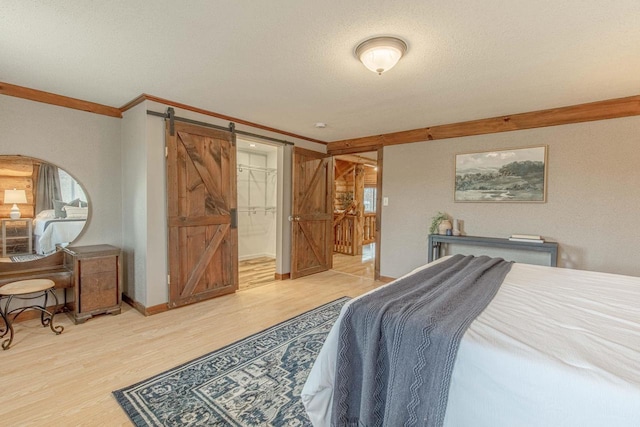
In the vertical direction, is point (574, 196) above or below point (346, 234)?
above

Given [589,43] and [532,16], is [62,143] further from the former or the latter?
[589,43]

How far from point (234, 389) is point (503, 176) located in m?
3.79

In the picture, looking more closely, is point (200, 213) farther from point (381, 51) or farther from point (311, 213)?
point (381, 51)

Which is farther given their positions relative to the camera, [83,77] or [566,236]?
[566,236]

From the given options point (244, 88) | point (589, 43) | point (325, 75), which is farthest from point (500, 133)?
point (244, 88)

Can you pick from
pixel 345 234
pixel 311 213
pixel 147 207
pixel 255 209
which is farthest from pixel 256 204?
pixel 147 207

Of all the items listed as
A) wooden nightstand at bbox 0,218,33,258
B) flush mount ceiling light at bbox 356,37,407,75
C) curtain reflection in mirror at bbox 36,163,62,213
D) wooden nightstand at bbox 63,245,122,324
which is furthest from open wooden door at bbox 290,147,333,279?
wooden nightstand at bbox 0,218,33,258

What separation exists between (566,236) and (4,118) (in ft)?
20.0

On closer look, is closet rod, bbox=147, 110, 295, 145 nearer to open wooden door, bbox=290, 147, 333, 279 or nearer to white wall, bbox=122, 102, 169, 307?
white wall, bbox=122, 102, 169, 307

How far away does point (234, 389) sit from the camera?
1.98 m

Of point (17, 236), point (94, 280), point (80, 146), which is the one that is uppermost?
point (80, 146)

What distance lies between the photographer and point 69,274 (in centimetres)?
314

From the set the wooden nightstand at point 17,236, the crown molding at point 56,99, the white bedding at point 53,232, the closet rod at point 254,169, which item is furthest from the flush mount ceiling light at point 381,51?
the closet rod at point 254,169

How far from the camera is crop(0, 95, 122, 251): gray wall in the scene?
2.97m
